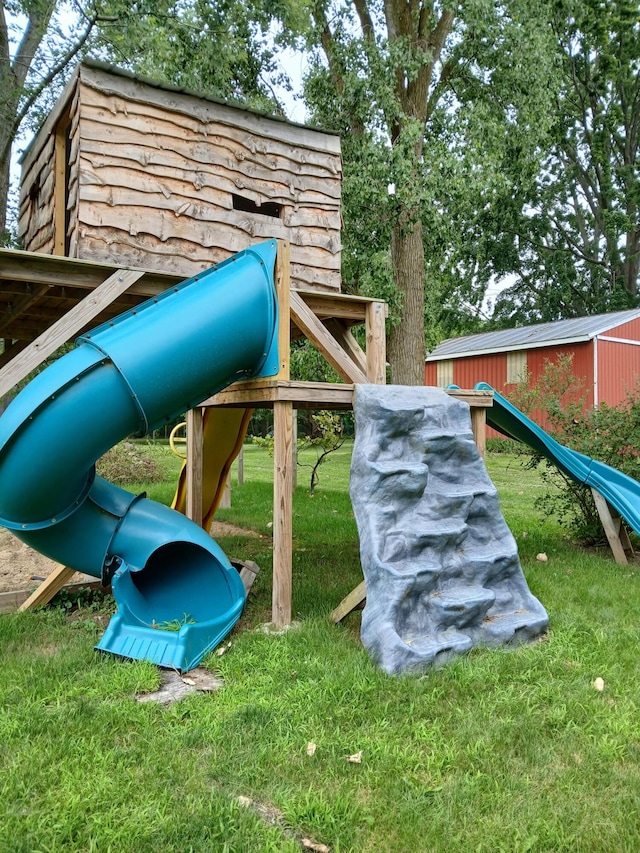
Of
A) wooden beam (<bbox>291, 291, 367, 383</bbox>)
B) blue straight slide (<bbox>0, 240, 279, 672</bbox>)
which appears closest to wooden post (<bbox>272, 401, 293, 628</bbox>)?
blue straight slide (<bbox>0, 240, 279, 672</bbox>)

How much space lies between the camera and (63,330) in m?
4.45

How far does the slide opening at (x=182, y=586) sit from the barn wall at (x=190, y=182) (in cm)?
222

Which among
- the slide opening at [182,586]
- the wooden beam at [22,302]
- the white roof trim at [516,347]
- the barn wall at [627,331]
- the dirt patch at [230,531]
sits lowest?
the dirt patch at [230,531]

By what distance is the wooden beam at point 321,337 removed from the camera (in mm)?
5141

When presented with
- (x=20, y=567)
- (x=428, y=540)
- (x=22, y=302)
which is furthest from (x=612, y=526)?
(x=20, y=567)

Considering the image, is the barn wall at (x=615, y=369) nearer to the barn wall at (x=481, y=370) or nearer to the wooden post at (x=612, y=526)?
the barn wall at (x=481, y=370)

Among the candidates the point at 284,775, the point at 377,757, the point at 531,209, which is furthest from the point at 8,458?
the point at 531,209

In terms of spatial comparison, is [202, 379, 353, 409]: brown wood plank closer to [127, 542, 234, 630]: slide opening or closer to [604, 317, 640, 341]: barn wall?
[127, 542, 234, 630]: slide opening

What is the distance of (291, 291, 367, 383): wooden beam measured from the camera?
16.9 ft

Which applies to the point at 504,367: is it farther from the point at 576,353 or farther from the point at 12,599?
the point at 12,599

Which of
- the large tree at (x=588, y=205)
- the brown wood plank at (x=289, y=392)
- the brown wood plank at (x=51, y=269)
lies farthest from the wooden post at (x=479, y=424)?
the large tree at (x=588, y=205)

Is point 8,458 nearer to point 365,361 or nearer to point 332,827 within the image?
point 332,827

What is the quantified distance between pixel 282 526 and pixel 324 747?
1.86 m

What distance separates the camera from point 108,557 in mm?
4570
